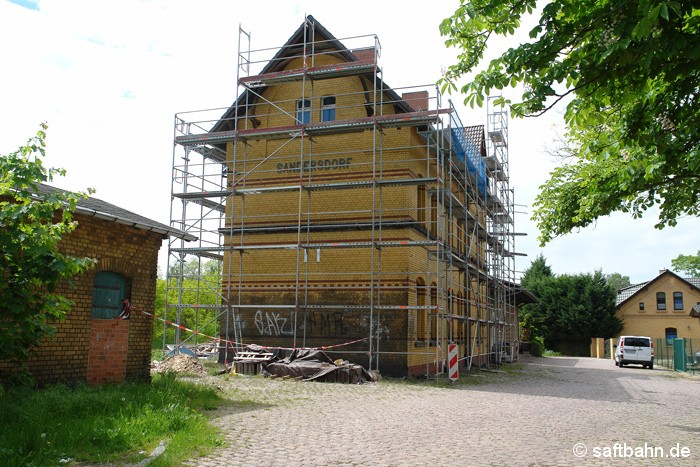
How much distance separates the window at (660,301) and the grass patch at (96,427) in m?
53.8

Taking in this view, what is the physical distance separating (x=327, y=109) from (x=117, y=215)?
34.5 feet

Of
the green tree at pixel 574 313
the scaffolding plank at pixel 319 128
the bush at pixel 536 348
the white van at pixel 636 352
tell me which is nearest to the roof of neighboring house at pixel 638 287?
the green tree at pixel 574 313

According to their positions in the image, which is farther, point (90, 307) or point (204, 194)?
point (204, 194)

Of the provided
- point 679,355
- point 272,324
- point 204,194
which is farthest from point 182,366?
point 679,355

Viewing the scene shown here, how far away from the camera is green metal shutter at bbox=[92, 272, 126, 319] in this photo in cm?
1175

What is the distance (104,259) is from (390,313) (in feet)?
30.7

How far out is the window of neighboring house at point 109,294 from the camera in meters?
11.8

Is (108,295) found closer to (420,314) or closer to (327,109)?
(327,109)

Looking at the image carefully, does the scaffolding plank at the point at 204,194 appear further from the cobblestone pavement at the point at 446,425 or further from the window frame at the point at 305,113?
the cobblestone pavement at the point at 446,425

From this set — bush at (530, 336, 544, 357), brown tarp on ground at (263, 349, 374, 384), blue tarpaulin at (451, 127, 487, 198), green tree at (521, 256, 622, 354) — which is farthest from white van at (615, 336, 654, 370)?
brown tarp on ground at (263, 349, 374, 384)

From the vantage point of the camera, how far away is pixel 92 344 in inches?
451

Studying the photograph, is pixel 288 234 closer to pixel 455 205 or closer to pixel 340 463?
pixel 455 205

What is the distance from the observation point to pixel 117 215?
461 inches

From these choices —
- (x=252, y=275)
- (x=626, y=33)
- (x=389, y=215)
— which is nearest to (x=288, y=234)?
(x=252, y=275)
